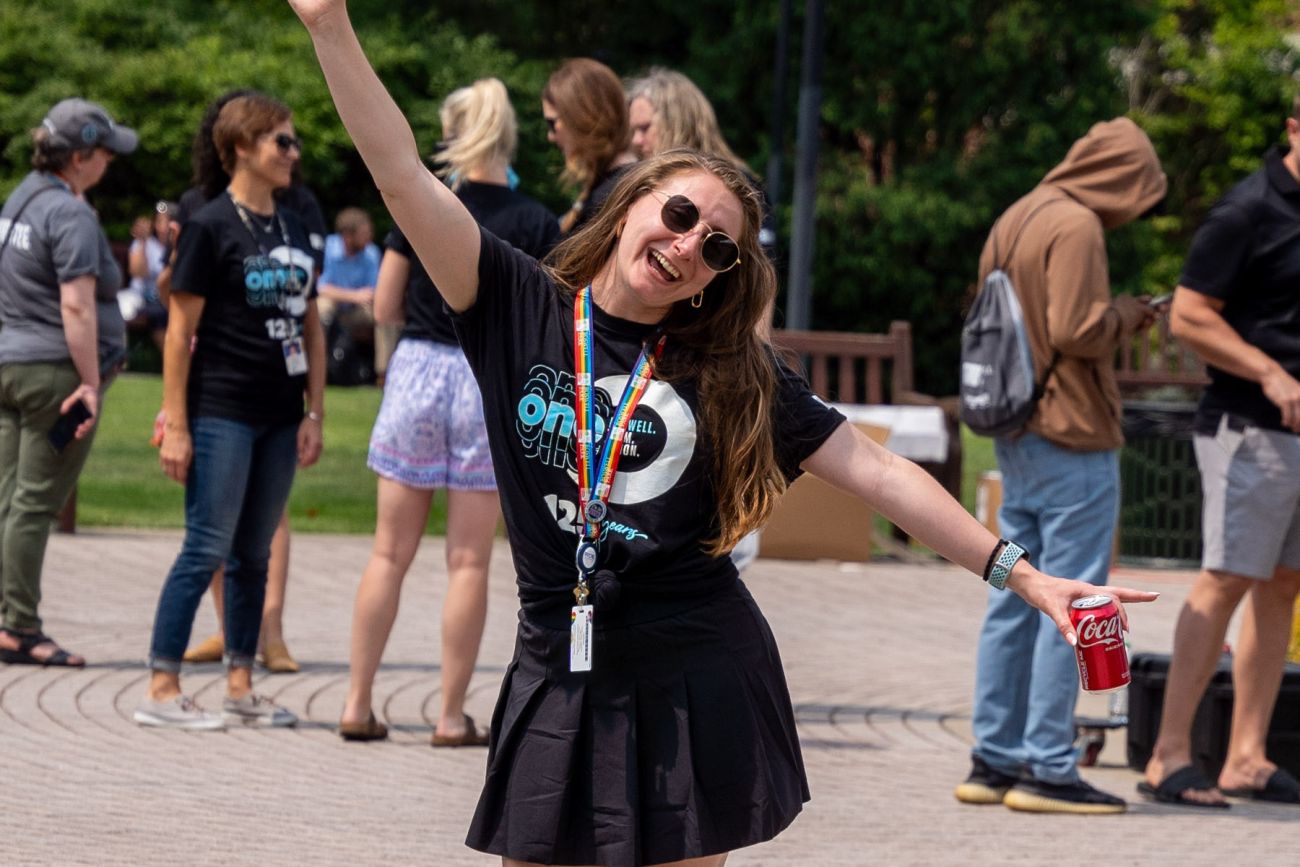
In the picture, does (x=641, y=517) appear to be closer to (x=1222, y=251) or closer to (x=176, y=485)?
(x=1222, y=251)

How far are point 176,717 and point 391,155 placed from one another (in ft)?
13.2

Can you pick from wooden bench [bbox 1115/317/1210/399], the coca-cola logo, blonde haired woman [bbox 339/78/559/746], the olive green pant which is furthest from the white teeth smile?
wooden bench [bbox 1115/317/1210/399]

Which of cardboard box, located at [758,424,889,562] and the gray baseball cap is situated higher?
the gray baseball cap

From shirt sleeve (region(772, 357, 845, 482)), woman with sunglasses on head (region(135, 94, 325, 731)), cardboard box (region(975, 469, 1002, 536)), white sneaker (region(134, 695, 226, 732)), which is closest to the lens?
shirt sleeve (region(772, 357, 845, 482))

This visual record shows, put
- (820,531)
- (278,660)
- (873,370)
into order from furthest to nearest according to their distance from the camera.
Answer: (873,370) → (820,531) → (278,660)

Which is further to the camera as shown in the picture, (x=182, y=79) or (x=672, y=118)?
(x=182, y=79)

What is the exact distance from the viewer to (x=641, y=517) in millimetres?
3398

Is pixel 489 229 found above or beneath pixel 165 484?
above

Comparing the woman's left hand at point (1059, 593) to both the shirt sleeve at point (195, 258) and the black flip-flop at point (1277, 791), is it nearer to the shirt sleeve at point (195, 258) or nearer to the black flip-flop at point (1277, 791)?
the black flip-flop at point (1277, 791)

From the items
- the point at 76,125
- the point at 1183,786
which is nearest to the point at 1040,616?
the point at 1183,786

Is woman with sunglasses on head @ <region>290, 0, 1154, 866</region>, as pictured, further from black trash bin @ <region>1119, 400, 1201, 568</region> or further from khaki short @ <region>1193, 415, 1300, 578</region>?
black trash bin @ <region>1119, 400, 1201, 568</region>

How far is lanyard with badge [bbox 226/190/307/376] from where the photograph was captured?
6.72m

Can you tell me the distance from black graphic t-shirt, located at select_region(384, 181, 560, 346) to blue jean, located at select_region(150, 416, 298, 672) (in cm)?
67

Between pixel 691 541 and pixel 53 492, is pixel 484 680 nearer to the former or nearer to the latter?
pixel 53 492
